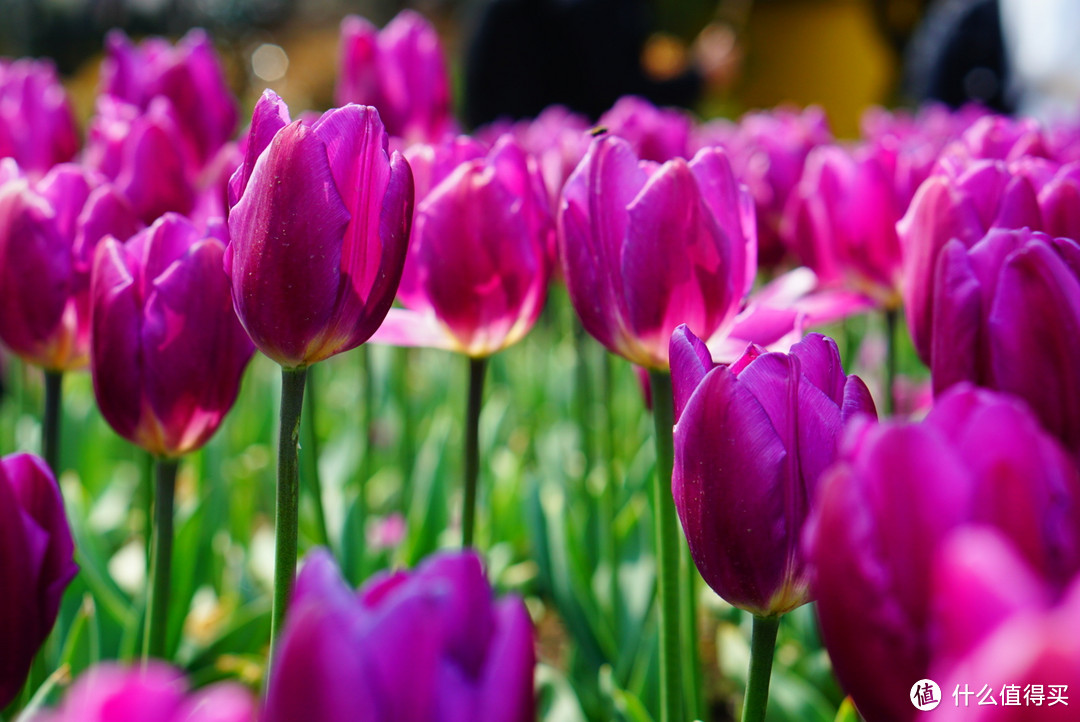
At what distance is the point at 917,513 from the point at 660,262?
1.24 ft

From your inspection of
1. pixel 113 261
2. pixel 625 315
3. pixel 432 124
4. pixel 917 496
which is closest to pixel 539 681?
pixel 625 315

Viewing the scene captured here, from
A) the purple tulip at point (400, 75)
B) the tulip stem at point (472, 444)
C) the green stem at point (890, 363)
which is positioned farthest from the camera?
the purple tulip at point (400, 75)

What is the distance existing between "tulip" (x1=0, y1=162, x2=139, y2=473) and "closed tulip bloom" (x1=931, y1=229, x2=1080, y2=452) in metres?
0.64

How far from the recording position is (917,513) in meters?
0.31

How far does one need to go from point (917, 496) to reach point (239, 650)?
0.98 metres

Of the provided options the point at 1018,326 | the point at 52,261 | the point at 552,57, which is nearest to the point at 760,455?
the point at 1018,326

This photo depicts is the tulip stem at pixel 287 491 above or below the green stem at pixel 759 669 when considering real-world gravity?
above

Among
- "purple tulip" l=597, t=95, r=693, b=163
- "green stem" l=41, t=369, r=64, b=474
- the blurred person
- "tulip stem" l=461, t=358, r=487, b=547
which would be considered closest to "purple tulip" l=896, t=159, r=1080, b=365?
"tulip stem" l=461, t=358, r=487, b=547

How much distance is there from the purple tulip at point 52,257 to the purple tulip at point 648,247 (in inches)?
15.3

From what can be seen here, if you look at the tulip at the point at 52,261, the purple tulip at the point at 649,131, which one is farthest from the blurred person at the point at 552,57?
the tulip at the point at 52,261

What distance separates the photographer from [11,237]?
717 millimetres

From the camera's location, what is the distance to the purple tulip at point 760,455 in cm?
45

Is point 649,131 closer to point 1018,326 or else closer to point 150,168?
point 150,168

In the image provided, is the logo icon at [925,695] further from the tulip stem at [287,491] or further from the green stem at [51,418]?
the green stem at [51,418]
